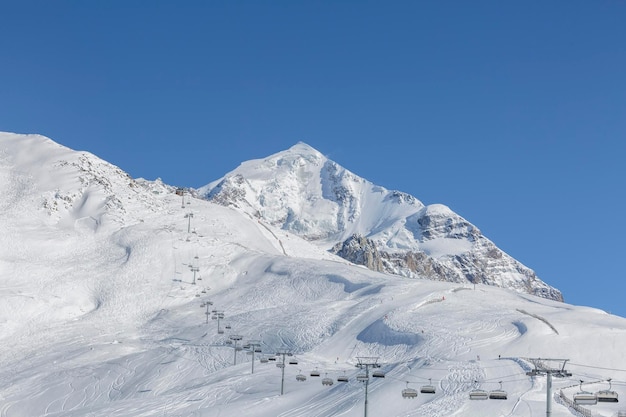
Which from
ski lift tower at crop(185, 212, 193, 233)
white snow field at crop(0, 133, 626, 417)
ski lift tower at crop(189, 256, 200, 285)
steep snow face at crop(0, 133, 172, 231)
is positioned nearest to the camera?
white snow field at crop(0, 133, 626, 417)

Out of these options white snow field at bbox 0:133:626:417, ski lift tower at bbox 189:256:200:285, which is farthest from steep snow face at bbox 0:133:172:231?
ski lift tower at bbox 189:256:200:285

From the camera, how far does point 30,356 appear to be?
393 ft

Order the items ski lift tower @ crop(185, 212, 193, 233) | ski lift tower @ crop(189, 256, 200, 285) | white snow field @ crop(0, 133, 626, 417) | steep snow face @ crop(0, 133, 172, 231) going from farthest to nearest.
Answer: ski lift tower @ crop(185, 212, 193, 233), steep snow face @ crop(0, 133, 172, 231), ski lift tower @ crop(189, 256, 200, 285), white snow field @ crop(0, 133, 626, 417)

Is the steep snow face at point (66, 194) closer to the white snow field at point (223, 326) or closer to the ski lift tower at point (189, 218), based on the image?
the white snow field at point (223, 326)

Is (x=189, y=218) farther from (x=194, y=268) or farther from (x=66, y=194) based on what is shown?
(x=66, y=194)

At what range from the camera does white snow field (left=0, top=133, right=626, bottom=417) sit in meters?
80.1

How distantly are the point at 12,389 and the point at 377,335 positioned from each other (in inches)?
1676

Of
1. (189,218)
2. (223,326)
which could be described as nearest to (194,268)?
(189,218)

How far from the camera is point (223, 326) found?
408 ft

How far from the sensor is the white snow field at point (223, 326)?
263 ft

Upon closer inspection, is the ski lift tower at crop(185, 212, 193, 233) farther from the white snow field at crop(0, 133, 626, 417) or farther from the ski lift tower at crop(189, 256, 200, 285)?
the ski lift tower at crop(189, 256, 200, 285)

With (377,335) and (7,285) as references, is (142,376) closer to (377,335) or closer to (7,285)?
(377,335)

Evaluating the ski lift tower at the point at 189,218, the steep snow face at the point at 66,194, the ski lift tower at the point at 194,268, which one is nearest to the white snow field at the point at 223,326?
the ski lift tower at the point at 194,268

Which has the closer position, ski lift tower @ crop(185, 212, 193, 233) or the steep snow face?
the steep snow face
